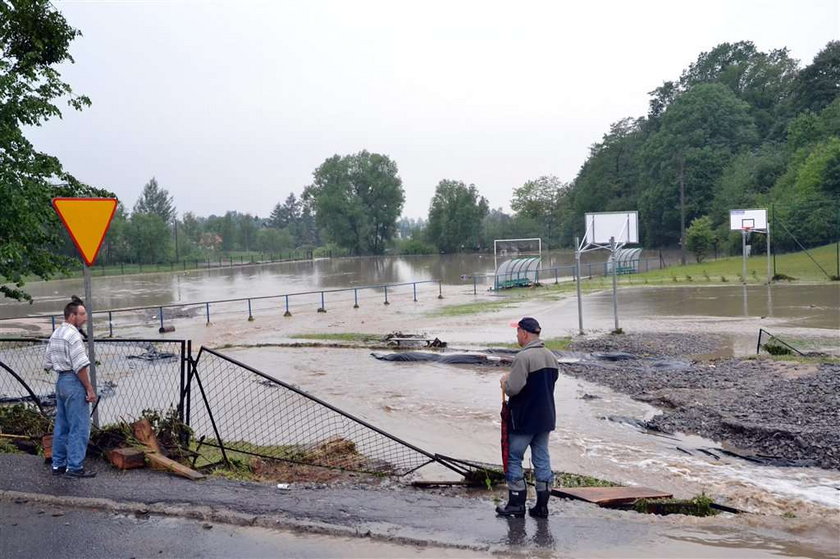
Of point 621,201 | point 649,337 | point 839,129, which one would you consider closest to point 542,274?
point 839,129

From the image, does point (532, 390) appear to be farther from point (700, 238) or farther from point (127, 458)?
point (700, 238)

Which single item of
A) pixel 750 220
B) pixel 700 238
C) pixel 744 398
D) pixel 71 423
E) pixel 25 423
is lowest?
pixel 744 398

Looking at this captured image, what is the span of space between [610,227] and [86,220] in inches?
851

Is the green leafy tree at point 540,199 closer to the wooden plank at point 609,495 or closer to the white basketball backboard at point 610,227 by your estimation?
the white basketball backboard at point 610,227

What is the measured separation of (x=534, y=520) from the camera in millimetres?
5785

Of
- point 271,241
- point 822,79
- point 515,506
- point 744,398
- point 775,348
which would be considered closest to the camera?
point 515,506

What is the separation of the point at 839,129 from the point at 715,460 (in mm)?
67928

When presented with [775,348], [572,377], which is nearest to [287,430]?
[572,377]

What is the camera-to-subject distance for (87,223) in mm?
7250

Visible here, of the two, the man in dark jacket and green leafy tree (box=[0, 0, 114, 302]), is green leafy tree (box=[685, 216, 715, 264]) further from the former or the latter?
the man in dark jacket

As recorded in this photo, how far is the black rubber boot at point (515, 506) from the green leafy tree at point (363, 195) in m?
111

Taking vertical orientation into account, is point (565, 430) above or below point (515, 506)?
below

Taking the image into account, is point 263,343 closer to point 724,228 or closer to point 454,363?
point 454,363

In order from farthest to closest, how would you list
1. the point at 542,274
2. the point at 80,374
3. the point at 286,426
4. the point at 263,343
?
the point at 542,274 → the point at 263,343 → the point at 286,426 → the point at 80,374
